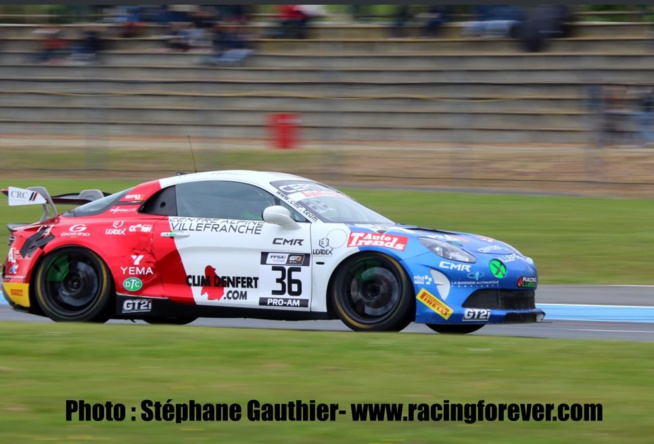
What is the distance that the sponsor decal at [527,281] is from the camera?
910 cm

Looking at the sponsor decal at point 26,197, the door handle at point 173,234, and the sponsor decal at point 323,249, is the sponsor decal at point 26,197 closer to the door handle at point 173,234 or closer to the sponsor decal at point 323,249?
the door handle at point 173,234

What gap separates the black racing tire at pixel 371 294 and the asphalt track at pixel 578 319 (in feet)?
2.05

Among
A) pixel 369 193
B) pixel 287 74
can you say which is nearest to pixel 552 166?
pixel 369 193

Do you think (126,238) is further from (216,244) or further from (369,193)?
(369,193)

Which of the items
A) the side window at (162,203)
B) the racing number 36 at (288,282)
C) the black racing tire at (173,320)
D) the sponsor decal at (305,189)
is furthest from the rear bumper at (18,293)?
the sponsor decal at (305,189)

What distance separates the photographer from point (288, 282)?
9.06m

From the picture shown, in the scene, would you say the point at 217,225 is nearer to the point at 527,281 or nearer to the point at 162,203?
the point at 162,203

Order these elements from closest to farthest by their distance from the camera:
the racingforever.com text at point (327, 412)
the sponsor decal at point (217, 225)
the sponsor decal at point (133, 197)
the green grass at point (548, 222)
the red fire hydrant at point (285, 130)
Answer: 1. the racingforever.com text at point (327, 412)
2. the sponsor decal at point (217, 225)
3. the sponsor decal at point (133, 197)
4. the green grass at point (548, 222)
5. the red fire hydrant at point (285, 130)

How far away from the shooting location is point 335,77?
21.5 m

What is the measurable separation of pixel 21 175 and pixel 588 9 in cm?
1318

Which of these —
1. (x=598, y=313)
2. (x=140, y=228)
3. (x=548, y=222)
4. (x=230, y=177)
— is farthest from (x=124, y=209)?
(x=548, y=222)

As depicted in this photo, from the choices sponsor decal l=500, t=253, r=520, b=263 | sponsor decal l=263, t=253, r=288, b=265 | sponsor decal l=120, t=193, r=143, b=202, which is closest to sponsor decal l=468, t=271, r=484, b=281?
sponsor decal l=500, t=253, r=520, b=263

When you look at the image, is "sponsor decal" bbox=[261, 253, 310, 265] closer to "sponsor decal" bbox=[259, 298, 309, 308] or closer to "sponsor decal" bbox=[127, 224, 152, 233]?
"sponsor decal" bbox=[259, 298, 309, 308]

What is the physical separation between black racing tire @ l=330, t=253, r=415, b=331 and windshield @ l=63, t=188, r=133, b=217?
2197mm
